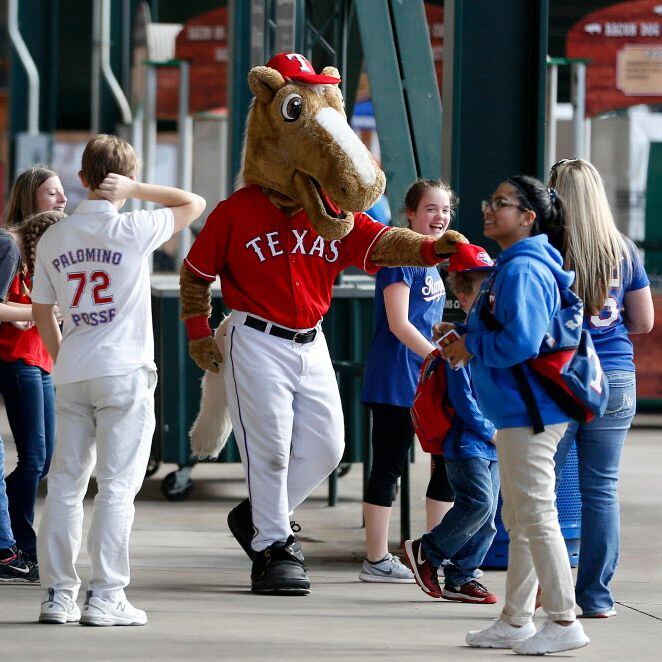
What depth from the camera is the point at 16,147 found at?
22.6 metres

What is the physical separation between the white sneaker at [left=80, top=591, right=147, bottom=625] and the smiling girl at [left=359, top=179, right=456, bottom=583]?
145 cm

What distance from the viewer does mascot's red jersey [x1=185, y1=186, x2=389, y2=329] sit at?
610cm

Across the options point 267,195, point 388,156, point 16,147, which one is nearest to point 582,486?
point 267,195

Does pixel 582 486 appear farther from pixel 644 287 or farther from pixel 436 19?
pixel 436 19

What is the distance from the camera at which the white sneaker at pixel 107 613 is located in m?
5.47

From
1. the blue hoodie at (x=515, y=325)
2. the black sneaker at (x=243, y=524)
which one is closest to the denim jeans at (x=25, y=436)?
the black sneaker at (x=243, y=524)

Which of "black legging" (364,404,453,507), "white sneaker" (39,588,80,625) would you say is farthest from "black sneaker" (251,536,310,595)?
"white sneaker" (39,588,80,625)

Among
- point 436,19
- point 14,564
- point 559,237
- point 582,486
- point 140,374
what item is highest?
point 436,19

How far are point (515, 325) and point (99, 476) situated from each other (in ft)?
5.37

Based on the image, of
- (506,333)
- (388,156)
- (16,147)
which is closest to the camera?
(506,333)

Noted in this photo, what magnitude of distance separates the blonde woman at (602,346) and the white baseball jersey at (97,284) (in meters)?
1.60

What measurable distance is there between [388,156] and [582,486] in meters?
3.34

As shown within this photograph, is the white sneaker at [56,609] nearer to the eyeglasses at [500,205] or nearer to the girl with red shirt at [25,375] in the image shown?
the girl with red shirt at [25,375]

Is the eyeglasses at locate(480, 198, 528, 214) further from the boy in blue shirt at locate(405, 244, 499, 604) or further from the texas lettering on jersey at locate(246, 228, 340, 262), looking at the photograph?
the texas lettering on jersey at locate(246, 228, 340, 262)
